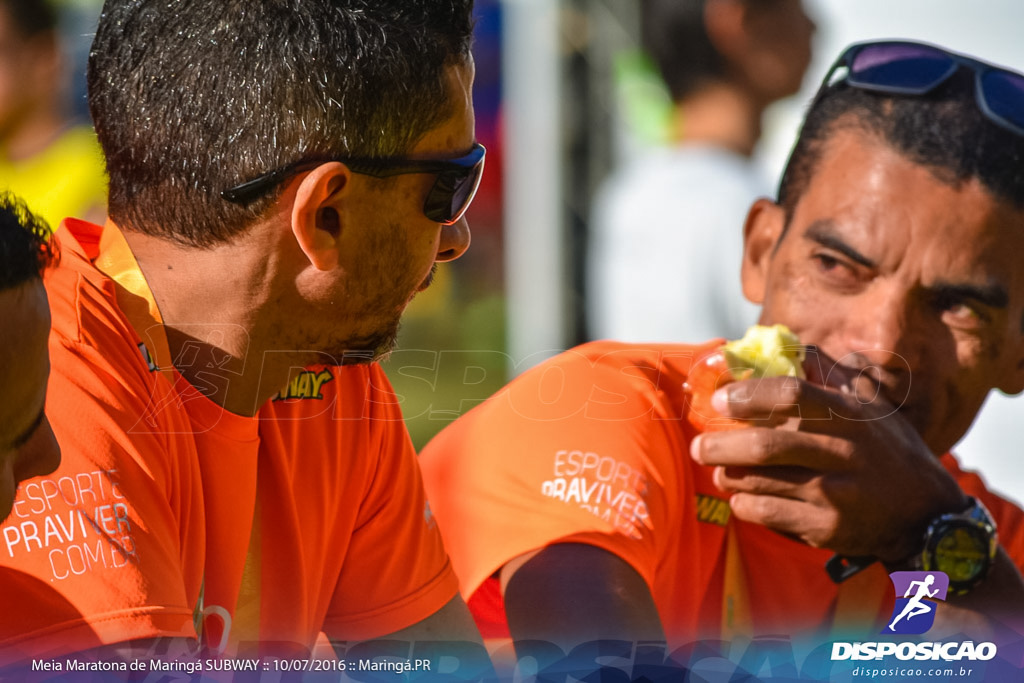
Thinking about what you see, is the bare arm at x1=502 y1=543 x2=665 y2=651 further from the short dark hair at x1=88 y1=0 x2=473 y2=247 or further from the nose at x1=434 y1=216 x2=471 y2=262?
the short dark hair at x1=88 y1=0 x2=473 y2=247

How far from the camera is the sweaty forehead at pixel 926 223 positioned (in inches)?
83.5

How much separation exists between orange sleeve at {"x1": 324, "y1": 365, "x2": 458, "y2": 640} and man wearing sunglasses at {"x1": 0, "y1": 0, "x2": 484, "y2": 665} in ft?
0.50

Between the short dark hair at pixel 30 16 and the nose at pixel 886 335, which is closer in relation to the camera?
the nose at pixel 886 335

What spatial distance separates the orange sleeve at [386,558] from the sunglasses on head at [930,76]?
113 centimetres

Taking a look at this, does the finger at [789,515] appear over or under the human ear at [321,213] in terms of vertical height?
under

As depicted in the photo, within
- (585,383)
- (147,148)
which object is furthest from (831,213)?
(147,148)

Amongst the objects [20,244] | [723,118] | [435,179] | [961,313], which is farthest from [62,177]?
[961,313]

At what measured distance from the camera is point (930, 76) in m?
2.21

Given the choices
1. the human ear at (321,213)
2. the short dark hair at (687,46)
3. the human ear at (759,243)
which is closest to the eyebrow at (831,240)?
the human ear at (759,243)

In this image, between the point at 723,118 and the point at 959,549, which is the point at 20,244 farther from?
the point at 723,118

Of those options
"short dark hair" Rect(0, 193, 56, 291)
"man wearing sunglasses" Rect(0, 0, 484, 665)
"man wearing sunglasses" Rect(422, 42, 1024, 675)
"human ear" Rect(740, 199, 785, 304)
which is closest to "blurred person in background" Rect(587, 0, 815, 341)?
"human ear" Rect(740, 199, 785, 304)

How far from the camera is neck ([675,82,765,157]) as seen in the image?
3635 mm

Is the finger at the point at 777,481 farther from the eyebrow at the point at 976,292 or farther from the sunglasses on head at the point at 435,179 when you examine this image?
the sunglasses on head at the point at 435,179

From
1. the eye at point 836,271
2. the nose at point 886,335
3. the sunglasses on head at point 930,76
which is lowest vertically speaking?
the nose at point 886,335
